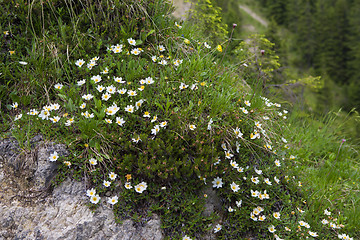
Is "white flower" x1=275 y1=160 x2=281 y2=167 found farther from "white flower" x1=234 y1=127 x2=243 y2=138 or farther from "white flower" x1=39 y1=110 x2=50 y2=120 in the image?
"white flower" x1=39 y1=110 x2=50 y2=120

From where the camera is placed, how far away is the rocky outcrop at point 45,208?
2.63m

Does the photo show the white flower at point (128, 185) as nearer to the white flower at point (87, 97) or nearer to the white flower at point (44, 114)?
the white flower at point (87, 97)

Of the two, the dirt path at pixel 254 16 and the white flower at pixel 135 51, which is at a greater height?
the white flower at pixel 135 51

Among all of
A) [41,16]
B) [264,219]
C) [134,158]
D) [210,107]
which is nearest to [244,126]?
[210,107]

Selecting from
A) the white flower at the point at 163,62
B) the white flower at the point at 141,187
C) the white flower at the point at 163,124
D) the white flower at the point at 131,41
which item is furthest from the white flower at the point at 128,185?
the white flower at the point at 131,41

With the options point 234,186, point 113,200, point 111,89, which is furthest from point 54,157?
point 234,186

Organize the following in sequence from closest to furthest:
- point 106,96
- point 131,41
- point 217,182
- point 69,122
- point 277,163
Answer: point 69,122 < point 217,182 < point 106,96 < point 277,163 < point 131,41

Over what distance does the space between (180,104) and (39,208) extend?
6.31ft

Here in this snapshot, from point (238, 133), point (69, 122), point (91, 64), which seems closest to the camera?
point (69, 122)

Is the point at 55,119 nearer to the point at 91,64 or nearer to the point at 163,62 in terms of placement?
the point at 91,64

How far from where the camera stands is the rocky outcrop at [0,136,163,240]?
2.63 meters

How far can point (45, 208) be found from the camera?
9.03 ft

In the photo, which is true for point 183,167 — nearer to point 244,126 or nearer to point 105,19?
point 244,126

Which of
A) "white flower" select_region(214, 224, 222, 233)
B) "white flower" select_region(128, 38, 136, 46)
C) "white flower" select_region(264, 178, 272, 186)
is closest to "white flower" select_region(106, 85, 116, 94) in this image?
"white flower" select_region(128, 38, 136, 46)
